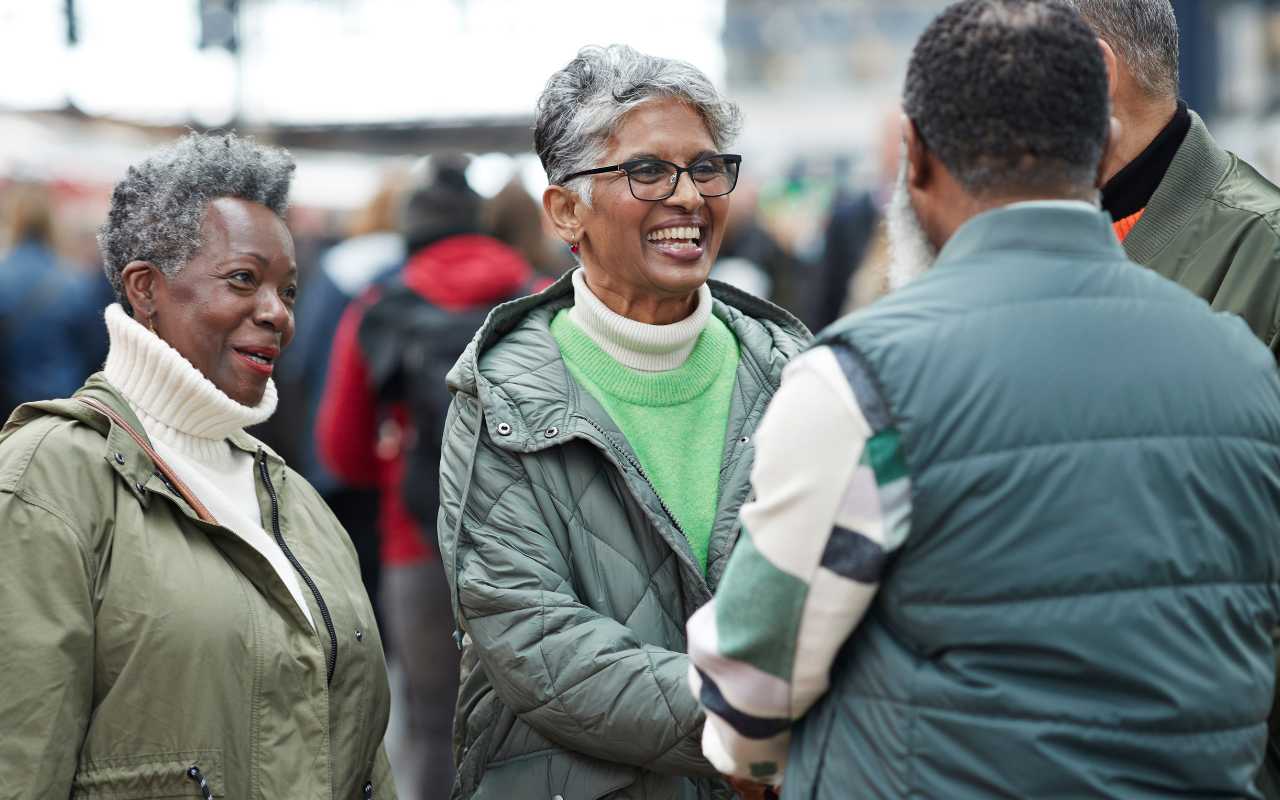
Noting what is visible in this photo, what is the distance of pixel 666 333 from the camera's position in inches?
122

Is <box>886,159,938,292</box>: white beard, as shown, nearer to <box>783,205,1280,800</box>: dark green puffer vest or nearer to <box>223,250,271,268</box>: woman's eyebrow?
<box>783,205,1280,800</box>: dark green puffer vest

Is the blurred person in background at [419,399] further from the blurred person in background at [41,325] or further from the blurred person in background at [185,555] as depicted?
the blurred person in background at [41,325]

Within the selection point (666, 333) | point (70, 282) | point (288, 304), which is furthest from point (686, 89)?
point (70, 282)

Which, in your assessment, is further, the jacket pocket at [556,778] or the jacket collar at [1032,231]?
the jacket pocket at [556,778]

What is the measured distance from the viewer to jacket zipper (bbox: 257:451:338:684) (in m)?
2.95

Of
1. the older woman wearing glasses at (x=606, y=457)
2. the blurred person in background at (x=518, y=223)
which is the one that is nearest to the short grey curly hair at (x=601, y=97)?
the older woman wearing glasses at (x=606, y=457)

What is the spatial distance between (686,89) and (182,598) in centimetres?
136

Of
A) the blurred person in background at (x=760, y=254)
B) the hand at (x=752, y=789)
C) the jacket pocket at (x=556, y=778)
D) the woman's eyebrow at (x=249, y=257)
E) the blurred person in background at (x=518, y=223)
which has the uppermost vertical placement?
the woman's eyebrow at (x=249, y=257)

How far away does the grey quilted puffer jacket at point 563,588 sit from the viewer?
2705 millimetres

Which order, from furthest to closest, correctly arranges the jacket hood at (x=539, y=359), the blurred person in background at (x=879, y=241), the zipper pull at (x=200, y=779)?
the blurred person in background at (x=879, y=241), the jacket hood at (x=539, y=359), the zipper pull at (x=200, y=779)

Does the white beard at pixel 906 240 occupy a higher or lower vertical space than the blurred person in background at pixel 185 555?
higher

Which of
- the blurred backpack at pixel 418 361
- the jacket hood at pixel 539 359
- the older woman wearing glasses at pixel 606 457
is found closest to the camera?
the older woman wearing glasses at pixel 606 457

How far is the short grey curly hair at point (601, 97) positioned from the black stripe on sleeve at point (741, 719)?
1.26 m

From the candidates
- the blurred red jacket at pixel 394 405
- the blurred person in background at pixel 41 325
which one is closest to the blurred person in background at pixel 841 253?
the blurred red jacket at pixel 394 405
